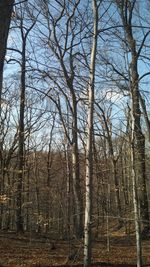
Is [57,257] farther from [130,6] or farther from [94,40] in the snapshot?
[130,6]

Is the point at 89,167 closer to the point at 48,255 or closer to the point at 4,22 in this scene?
the point at 4,22

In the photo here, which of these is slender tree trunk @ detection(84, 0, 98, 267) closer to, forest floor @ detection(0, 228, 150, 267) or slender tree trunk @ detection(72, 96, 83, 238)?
forest floor @ detection(0, 228, 150, 267)

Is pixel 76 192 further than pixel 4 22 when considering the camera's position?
Yes

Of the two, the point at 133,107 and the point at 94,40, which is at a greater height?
the point at 94,40

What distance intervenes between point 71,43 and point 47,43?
3.52 feet

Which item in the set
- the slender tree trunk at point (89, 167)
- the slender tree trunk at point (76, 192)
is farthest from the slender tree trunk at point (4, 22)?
the slender tree trunk at point (76, 192)

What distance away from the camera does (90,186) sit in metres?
7.12

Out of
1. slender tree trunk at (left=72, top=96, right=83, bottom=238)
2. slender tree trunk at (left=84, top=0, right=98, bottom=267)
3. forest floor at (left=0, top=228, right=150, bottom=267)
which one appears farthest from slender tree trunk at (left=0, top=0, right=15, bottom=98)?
slender tree trunk at (left=72, top=96, right=83, bottom=238)

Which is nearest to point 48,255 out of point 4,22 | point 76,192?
point 76,192

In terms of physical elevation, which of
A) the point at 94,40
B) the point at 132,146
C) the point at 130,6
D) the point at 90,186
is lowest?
the point at 90,186

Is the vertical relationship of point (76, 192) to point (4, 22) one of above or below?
below

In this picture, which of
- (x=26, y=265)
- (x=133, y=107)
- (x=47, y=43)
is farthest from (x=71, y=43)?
(x=26, y=265)

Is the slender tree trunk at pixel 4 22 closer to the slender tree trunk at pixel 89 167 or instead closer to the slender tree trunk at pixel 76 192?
the slender tree trunk at pixel 89 167

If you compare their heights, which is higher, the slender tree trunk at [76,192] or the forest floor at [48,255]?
the slender tree trunk at [76,192]
